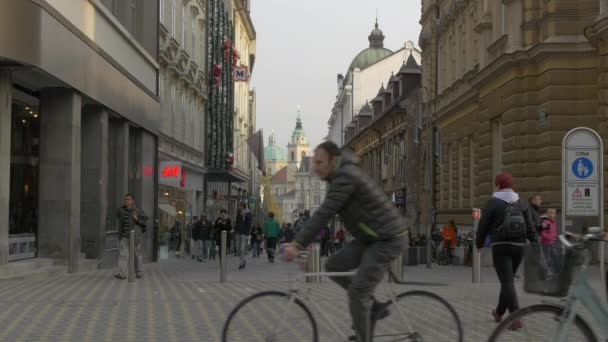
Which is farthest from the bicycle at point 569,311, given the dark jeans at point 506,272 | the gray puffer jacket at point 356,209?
the dark jeans at point 506,272

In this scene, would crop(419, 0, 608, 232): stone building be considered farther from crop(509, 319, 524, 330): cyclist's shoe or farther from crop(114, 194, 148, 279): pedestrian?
crop(509, 319, 524, 330): cyclist's shoe

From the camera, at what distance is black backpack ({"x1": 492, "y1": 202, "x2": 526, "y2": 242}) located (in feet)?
31.6

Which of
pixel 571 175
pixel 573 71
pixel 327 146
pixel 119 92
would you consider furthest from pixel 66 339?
pixel 573 71

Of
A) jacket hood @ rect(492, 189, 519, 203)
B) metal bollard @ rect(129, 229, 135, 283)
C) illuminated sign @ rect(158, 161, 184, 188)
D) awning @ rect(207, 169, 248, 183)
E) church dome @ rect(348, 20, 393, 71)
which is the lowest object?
metal bollard @ rect(129, 229, 135, 283)

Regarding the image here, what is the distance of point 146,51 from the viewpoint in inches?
1057

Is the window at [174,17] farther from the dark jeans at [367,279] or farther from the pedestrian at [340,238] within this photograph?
the dark jeans at [367,279]

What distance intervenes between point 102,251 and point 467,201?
17.1 meters

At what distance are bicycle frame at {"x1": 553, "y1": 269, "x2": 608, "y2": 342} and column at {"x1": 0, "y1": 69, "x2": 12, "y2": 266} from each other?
12.1 metres

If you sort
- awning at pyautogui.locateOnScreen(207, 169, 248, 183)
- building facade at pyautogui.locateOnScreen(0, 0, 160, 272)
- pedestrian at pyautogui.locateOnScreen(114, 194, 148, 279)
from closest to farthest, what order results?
building facade at pyautogui.locateOnScreen(0, 0, 160, 272)
pedestrian at pyautogui.locateOnScreen(114, 194, 148, 279)
awning at pyautogui.locateOnScreen(207, 169, 248, 183)

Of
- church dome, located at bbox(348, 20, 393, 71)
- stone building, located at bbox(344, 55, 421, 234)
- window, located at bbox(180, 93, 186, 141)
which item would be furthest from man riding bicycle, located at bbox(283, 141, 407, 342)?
church dome, located at bbox(348, 20, 393, 71)

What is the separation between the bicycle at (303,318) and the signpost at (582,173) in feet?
27.3

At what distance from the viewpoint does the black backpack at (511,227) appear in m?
9.63

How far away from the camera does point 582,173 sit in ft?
48.2

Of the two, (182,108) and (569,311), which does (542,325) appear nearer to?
(569,311)
